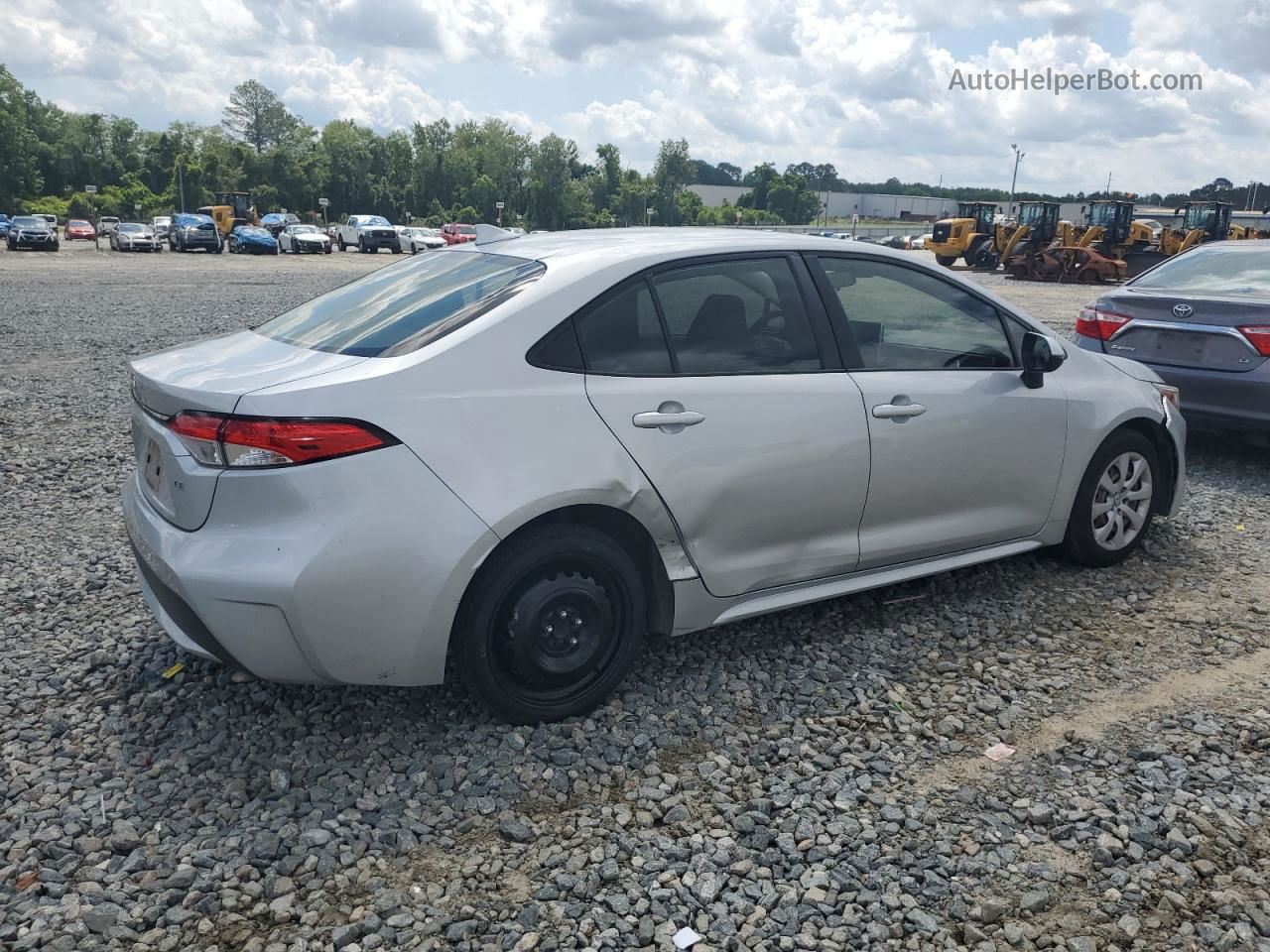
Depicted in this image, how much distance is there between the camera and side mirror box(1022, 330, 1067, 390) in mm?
4398

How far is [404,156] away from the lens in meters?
103

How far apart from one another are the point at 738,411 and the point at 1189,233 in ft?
122

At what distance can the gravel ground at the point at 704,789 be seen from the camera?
263cm

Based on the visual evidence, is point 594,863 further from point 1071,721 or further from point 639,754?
point 1071,721

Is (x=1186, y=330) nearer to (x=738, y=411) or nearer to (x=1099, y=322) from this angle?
(x=1099, y=322)

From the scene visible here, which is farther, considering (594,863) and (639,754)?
(639,754)

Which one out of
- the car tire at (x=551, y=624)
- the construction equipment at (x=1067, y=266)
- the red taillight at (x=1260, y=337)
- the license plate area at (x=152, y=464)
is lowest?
the car tire at (x=551, y=624)

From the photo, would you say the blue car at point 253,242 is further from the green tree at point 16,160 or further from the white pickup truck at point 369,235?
the green tree at point 16,160

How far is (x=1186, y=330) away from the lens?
22.3 ft

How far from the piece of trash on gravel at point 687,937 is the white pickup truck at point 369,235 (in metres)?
49.7

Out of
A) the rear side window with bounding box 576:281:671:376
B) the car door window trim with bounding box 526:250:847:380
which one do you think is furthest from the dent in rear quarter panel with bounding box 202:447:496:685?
the rear side window with bounding box 576:281:671:376

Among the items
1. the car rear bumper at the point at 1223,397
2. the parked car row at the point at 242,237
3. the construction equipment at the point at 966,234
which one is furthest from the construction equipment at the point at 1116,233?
the car rear bumper at the point at 1223,397

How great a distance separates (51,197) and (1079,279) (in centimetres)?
8392

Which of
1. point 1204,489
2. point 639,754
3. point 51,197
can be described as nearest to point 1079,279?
point 1204,489
